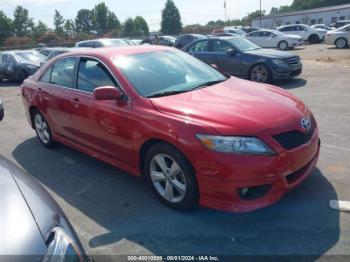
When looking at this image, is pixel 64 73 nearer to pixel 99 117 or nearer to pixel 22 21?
pixel 99 117

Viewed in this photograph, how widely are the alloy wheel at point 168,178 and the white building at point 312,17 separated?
64836mm

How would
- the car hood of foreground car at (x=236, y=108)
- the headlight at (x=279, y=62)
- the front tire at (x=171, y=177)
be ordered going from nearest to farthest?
the car hood of foreground car at (x=236, y=108), the front tire at (x=171, y=177), the headlight at (x=279, y=62)

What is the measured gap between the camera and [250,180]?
3.15 metres

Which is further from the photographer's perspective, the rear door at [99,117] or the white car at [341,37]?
the white car at [341,37]

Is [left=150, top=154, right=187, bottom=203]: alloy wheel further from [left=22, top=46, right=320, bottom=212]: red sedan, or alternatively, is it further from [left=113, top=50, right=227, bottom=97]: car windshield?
[left=113, top=50, right=227, bottom=97]: car windshield

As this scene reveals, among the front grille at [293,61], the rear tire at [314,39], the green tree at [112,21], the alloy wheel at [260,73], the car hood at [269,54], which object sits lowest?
the rear tire at [314,39]

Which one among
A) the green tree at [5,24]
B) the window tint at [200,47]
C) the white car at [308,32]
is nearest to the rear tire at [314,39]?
the white car at [308,32]

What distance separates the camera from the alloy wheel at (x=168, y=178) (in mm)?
3568

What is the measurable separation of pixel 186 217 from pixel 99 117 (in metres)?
1.58

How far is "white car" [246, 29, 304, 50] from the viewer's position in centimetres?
2622

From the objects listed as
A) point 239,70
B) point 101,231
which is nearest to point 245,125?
point 101,231

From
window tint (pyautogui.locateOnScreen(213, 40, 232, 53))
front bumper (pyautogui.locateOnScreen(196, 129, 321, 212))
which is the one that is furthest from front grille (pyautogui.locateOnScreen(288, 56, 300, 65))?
front bumper (pyautogui.locateOnScreen(196, 129, 321, 212))

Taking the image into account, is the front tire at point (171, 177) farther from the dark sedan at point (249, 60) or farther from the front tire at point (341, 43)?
the front tire at point (341, 43)

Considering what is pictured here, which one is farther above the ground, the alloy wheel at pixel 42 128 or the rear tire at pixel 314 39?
the alloy wheel at pixel 42 128
